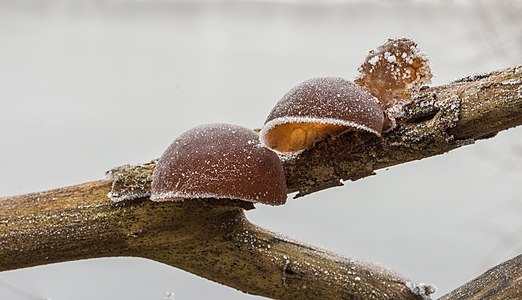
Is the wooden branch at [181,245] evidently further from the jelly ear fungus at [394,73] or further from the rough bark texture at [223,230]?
the jelly ear fungus at [394,73]

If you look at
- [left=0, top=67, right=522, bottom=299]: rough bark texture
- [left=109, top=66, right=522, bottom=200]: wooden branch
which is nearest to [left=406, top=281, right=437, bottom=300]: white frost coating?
[left=0, top=67, right=522, bottom=299]: rough bark texture

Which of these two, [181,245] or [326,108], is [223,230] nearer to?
[181,245]

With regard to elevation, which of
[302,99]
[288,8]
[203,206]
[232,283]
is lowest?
[232,283]

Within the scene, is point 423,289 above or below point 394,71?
below

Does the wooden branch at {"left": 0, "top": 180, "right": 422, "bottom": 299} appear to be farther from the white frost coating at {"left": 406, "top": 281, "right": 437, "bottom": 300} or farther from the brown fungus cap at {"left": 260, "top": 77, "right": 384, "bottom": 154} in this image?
the brown fungus cap at {"left": 260, "top": 77, "right": 384, "bottom": 154}

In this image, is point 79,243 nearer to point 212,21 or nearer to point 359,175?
point 359,175

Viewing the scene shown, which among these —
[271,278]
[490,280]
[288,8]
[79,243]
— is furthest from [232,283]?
[288,8]

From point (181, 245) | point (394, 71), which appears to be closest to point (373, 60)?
point (394, 71)
